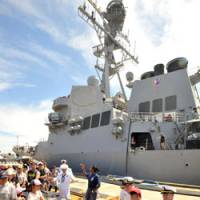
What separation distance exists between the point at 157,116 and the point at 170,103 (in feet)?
4.05

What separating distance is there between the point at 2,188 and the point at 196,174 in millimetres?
9665

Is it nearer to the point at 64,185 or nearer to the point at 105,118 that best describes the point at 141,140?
the point at 105,118

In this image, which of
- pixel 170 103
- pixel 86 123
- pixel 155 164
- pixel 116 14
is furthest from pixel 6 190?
pixel 116 14

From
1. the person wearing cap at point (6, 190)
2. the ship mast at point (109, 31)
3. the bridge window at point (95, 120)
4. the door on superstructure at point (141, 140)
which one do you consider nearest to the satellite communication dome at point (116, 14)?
the ship mast at point (109, 31)

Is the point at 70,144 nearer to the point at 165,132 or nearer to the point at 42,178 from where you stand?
the point at 165,132

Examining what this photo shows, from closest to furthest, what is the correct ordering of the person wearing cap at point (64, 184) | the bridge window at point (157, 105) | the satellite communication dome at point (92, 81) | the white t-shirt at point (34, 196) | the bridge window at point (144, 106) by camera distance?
the white t-shirt at point (34, 196) < the person wearing cap at point (64, 184) < the bridge window at point (157, 105) < the bridge window at point (144, 106) < the satellite communication dome at point (92, 81)

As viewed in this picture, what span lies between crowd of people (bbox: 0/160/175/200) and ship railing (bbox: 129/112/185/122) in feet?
22.5

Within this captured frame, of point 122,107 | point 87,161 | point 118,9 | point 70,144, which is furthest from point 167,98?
point 118,9

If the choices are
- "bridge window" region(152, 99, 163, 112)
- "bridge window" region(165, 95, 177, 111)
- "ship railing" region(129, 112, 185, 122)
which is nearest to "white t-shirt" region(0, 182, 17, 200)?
"ship railing" region(129, 112, 185, 122)

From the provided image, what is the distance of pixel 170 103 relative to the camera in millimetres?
15359

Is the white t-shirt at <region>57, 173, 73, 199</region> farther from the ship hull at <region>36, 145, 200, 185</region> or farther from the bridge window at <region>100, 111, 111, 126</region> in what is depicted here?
the bridge window at <region>100, 111, 111, 126</region>

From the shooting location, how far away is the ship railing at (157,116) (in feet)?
46.5

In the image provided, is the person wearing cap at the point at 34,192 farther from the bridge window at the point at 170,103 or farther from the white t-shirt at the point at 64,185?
the bridge window at the point at 170,103

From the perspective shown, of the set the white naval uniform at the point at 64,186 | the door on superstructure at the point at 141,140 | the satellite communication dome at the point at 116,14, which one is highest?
the satellite communication dome at the point at 116,14
